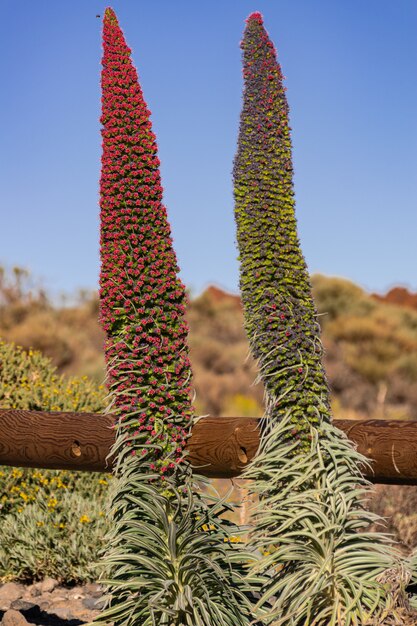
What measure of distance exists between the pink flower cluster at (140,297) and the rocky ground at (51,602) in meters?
1.77

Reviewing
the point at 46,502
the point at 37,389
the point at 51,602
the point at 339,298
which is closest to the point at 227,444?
the point at 51,602

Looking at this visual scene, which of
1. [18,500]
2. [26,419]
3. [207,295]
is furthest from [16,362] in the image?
[207,295]

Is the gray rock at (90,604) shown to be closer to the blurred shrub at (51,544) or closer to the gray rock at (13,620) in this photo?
the blurred shrub at (51,544)

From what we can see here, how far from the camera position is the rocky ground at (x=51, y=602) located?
5934mm

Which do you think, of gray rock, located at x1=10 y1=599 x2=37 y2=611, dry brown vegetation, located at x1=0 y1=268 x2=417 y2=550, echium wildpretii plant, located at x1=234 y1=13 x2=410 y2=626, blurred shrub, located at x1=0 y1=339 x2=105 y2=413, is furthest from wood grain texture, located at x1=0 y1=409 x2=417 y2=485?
dry brown vegetation, located at x1=0 y1=268 x2=417 y2=550

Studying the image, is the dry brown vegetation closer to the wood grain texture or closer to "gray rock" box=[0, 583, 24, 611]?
"gray rock" box=[0, 583, 24, 611]

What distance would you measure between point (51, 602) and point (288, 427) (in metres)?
3.11

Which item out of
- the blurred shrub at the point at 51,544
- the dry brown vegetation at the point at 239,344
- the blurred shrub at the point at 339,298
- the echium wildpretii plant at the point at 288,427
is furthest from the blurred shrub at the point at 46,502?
the blurred shrub at the point at 339,298

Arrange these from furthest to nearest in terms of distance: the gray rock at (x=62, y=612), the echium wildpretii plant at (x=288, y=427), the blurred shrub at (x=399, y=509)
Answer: the blurred shrub at (x=399, y=509) → the gray rock at (x=62, y=612) → the echium wildpretii plant at (x=288, y=427)

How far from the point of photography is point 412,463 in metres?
4.47

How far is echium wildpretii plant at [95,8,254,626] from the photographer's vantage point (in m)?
4.31

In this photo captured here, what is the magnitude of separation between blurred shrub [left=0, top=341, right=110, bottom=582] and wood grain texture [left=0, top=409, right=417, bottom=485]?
1892 mm

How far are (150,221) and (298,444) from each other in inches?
53.7

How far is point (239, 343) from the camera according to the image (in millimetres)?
27250
